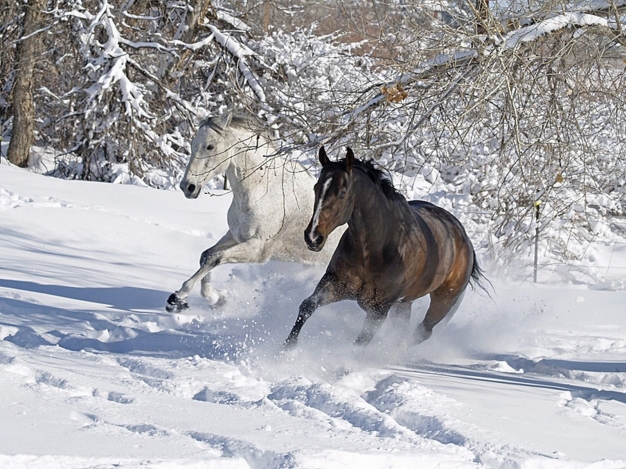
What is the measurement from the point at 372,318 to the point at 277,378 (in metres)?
1.07

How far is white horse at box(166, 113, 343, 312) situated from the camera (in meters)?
7.35

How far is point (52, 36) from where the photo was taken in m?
18.6

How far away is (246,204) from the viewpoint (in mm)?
7520

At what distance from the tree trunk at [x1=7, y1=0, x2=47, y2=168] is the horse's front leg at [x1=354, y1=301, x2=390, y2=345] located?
1420 cm

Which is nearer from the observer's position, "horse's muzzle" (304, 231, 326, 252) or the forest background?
"horse's muzzle" (304, 231, 326, 252)

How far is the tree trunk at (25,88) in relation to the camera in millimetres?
17859

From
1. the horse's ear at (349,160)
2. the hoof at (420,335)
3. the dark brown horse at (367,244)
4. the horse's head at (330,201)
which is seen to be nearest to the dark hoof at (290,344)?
the dark brown horse at (367,244)

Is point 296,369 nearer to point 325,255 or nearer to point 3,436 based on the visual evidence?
point 3,436

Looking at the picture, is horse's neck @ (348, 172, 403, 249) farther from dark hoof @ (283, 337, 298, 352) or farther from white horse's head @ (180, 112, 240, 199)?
white horse's head @ (180, 112, 240, 199)

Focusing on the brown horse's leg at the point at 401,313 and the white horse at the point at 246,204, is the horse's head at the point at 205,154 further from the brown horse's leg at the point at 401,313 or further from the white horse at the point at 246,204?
the brown horse's leg at the point at 401,313

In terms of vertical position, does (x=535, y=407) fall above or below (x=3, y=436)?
above

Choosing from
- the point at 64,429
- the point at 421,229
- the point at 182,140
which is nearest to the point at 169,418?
the point at 64,429

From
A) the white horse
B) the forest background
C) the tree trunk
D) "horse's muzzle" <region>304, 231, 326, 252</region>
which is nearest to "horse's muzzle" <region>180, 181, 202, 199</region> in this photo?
the white horse

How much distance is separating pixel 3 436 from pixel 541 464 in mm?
2268
